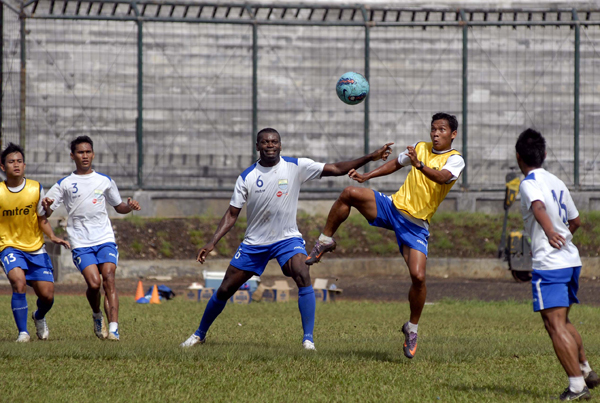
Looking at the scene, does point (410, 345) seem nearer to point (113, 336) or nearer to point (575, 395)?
point (575, 395)

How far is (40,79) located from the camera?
829 inches

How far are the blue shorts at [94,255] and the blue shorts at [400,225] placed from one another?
3356 mm

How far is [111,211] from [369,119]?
6.91 meters

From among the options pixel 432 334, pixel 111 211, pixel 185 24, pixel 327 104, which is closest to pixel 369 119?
pixel 327 104

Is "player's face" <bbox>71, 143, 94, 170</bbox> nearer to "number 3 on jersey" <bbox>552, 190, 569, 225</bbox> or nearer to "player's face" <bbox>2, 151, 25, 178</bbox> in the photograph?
"player's face" <bbox>2, 151, 25, 178</bbox>

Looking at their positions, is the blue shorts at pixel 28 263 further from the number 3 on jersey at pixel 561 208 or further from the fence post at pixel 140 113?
the fence post at pixel 140 113

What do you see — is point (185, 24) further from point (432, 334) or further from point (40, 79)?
point (432, 334)

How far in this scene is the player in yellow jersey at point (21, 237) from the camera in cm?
961

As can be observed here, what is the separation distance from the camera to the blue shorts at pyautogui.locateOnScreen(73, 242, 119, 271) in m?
9.88

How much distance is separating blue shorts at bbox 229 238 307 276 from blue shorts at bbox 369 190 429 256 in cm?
96

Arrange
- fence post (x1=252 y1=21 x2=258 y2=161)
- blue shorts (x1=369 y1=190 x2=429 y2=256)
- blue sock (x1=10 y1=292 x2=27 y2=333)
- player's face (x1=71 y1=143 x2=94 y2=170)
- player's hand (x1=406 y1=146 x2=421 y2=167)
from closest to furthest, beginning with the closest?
player's hand (x1=406 y1=146 x2=421 y2=167) → blue shorts (x1=369 y1=190 x2=429 y2=256) → blue sock (x1=10 y1=292 x2=27 y2=333) → player's face (x1=71 y1=143 x2=94 y2=170) → fence post (x1=252 y1=21 x2=258 y2=161)

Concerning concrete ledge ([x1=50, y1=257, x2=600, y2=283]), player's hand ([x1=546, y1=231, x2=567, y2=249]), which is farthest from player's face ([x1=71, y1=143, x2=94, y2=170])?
concrete ledge ([x1=50, y1=257, x2=600, y2=283])

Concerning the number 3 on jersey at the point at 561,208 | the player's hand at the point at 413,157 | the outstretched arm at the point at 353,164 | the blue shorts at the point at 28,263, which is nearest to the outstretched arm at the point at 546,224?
the number 3 on jersey at the point at 561,208

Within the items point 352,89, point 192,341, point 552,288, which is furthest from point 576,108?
point 552,288
